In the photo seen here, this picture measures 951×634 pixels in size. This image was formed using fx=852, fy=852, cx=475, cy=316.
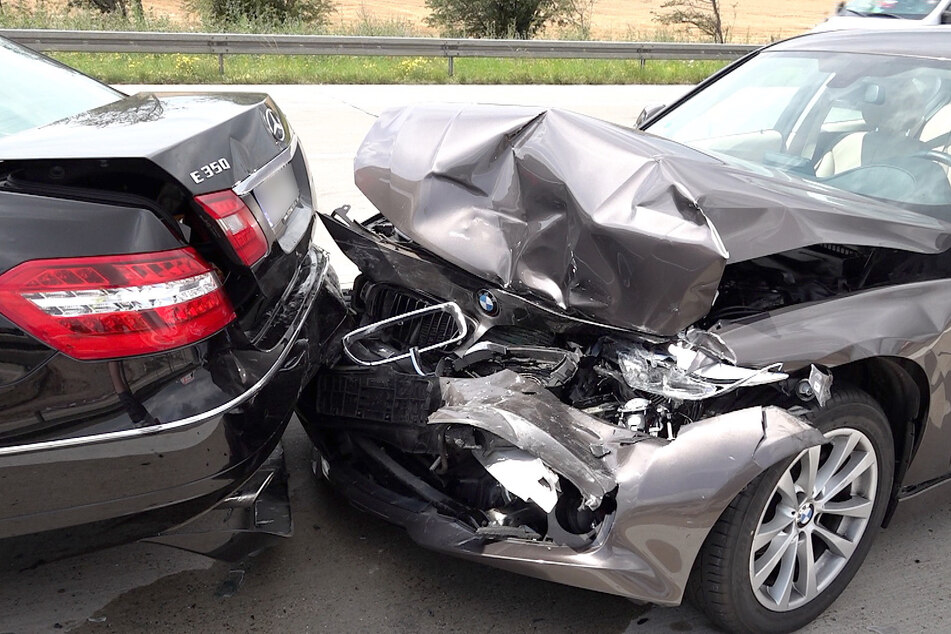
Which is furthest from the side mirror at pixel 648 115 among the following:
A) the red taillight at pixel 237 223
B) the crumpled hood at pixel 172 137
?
the red taillight at pixel 237 223

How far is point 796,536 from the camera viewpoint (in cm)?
254

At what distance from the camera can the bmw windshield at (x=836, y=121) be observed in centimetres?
321

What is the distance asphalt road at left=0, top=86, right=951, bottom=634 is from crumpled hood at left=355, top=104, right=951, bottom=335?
0.92 metres

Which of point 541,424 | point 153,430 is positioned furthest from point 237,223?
point 541,424

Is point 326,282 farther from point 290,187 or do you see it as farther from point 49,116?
point 49,116

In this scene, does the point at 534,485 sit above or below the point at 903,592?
above

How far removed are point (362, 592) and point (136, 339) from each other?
1.14 meters

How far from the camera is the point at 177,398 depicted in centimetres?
213

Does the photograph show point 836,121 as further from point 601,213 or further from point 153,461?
point 153,461

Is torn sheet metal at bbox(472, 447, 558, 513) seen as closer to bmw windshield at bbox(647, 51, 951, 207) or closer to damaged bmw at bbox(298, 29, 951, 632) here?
damaged bmw at bbox(298, 29, 951, 632)

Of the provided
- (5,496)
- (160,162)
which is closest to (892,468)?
(160,162)

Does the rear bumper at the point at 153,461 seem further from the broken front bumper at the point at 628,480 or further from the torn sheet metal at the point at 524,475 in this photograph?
the torn sheet metal at the point at 524,475

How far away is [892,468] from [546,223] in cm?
135

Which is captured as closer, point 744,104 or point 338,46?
point 744,104
